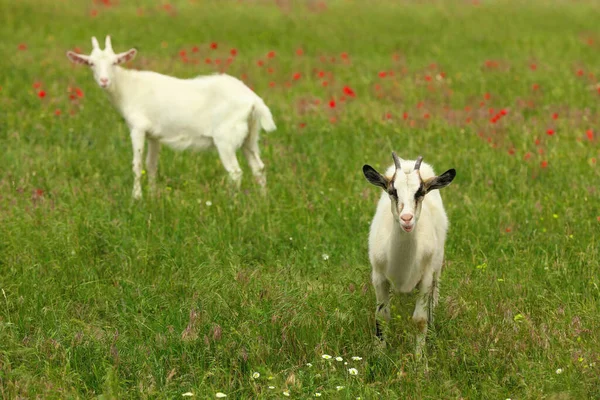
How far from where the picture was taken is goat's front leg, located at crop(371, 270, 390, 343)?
611 cm

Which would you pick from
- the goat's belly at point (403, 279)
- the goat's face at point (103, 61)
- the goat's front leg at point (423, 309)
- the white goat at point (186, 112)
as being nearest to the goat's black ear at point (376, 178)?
the goat's belly at point (403, 279)

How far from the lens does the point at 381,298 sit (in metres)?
6.14

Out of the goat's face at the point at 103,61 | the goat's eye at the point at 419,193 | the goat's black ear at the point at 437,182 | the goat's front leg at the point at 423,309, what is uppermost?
the goat's face at the point at 103,61

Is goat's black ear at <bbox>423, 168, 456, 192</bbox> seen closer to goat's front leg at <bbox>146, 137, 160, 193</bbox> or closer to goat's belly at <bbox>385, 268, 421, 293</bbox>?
goat's belly at <bbox>385, 268, 421, 293</bbox>

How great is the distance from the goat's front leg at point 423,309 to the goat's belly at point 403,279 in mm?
60

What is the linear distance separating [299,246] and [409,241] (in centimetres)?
208

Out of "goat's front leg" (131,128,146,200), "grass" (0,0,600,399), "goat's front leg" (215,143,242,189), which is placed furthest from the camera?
"goat's front leg" (215,143,242,189)

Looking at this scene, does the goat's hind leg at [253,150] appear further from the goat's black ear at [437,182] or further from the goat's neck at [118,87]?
the goat's black ear at [437,182]

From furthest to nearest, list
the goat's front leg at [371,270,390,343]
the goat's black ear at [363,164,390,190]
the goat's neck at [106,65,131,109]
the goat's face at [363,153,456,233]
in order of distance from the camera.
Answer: the goat's neck at [106,65,131,109] < the goat's front leg at [371,270,390,343] < the goat's black ear at [363,164,390,190] < the goat's face at [363,153,456,233]

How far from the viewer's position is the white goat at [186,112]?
31.7 feet

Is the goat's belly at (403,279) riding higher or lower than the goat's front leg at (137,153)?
lower

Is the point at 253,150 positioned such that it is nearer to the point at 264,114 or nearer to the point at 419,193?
the point at 264,114

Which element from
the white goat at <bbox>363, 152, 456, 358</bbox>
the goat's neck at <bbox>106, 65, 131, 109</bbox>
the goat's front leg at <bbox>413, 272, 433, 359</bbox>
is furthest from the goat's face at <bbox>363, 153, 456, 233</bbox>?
the goat's neck at <bbox>106, 65, 131, 109</bbox>

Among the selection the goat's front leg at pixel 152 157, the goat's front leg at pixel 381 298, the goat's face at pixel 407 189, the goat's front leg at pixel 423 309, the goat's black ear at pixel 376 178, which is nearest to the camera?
the goat's face at pixel 407 189
